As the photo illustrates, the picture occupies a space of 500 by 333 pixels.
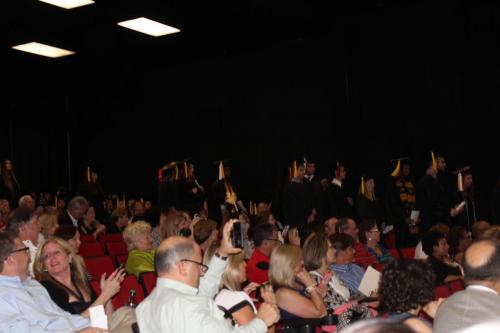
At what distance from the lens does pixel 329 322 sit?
425 cm

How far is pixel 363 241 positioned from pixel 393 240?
3564mm

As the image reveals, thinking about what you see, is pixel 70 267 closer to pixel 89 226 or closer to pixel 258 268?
pixel 258 268

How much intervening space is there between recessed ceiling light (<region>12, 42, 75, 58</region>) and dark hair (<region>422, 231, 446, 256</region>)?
8483 mm

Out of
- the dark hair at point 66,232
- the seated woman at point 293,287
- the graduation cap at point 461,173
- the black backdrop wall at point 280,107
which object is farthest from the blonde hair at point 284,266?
the black backdrop wall at point 280,107

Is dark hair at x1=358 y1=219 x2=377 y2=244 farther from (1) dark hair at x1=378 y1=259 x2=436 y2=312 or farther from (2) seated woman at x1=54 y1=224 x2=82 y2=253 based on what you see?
(1) dark hair at x1=378 y1=259 x2=436 y2=312

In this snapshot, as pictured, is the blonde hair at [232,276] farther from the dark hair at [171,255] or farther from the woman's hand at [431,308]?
the woman's hand at [431,308]

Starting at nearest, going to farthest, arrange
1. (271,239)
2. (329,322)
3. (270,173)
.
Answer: (329,322)
(271,239)
(270,173)

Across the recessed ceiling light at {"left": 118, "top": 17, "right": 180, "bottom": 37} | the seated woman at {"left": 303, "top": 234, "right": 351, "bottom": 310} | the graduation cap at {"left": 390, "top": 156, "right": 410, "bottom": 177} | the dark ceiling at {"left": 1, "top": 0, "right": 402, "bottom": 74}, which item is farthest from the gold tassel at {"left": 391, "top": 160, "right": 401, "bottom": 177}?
the seated woman at {"left": 303, "top": 234, "right": 351, "bottom": 310}

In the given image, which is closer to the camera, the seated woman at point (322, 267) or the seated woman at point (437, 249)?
the seated woman at point (322, 267)

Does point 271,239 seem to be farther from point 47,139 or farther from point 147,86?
point 47,139

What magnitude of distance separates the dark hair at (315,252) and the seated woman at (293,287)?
0.49 m

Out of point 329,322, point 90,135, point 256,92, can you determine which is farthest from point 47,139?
point 329,322

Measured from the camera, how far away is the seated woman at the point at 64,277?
423 cm

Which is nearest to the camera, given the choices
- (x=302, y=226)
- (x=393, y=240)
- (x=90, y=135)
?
(x=302, y=226)
